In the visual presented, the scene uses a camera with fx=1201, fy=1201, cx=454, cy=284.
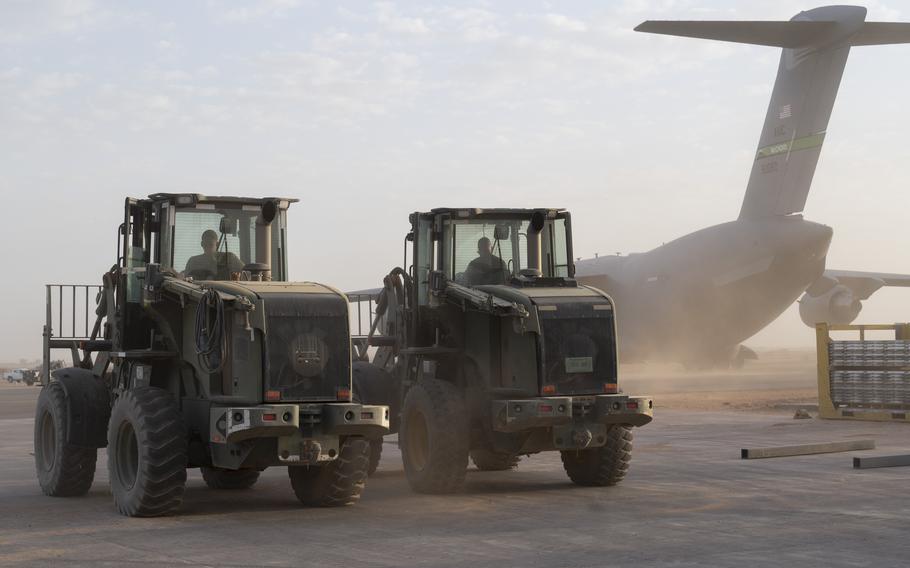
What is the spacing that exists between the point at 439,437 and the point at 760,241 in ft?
85.7

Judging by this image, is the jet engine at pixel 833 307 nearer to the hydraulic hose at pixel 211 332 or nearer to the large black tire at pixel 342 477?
the large black tire at pixel 342 477

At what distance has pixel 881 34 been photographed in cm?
3447

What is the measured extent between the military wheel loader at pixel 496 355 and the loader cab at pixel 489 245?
0.01 m

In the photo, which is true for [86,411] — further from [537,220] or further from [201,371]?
[537,220]

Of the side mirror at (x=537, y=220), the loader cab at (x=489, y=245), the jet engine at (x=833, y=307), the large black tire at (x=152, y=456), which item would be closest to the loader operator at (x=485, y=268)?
the loader cab at (x=489, y=245)

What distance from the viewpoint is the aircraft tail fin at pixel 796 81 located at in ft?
110

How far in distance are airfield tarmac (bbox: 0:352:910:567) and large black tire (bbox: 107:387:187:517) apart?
182mm

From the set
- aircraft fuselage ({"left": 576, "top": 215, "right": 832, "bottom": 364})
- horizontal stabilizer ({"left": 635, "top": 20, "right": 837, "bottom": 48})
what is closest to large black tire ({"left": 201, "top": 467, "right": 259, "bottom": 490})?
horizontal stabilizer ({"left": 635, "top": 20, "right": 837, "bottom": 48})

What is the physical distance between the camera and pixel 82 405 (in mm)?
13234

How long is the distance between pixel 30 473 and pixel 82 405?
384 centimetres

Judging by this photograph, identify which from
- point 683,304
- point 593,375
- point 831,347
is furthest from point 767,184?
point 593,375

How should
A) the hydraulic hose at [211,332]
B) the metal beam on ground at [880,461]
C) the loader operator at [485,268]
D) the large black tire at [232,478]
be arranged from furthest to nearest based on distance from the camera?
the metal beam on ground at [880,461] < the large black tire at [232,478] < the loader operator at [485,268] < the hydraulic hose at [211,332]

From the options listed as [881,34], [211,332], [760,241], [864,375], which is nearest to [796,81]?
[881,34]

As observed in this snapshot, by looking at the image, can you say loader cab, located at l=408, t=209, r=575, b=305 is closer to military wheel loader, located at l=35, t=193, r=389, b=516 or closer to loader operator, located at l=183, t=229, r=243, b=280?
military wheel loader, located at l=35, t=193, r=389, b=516
